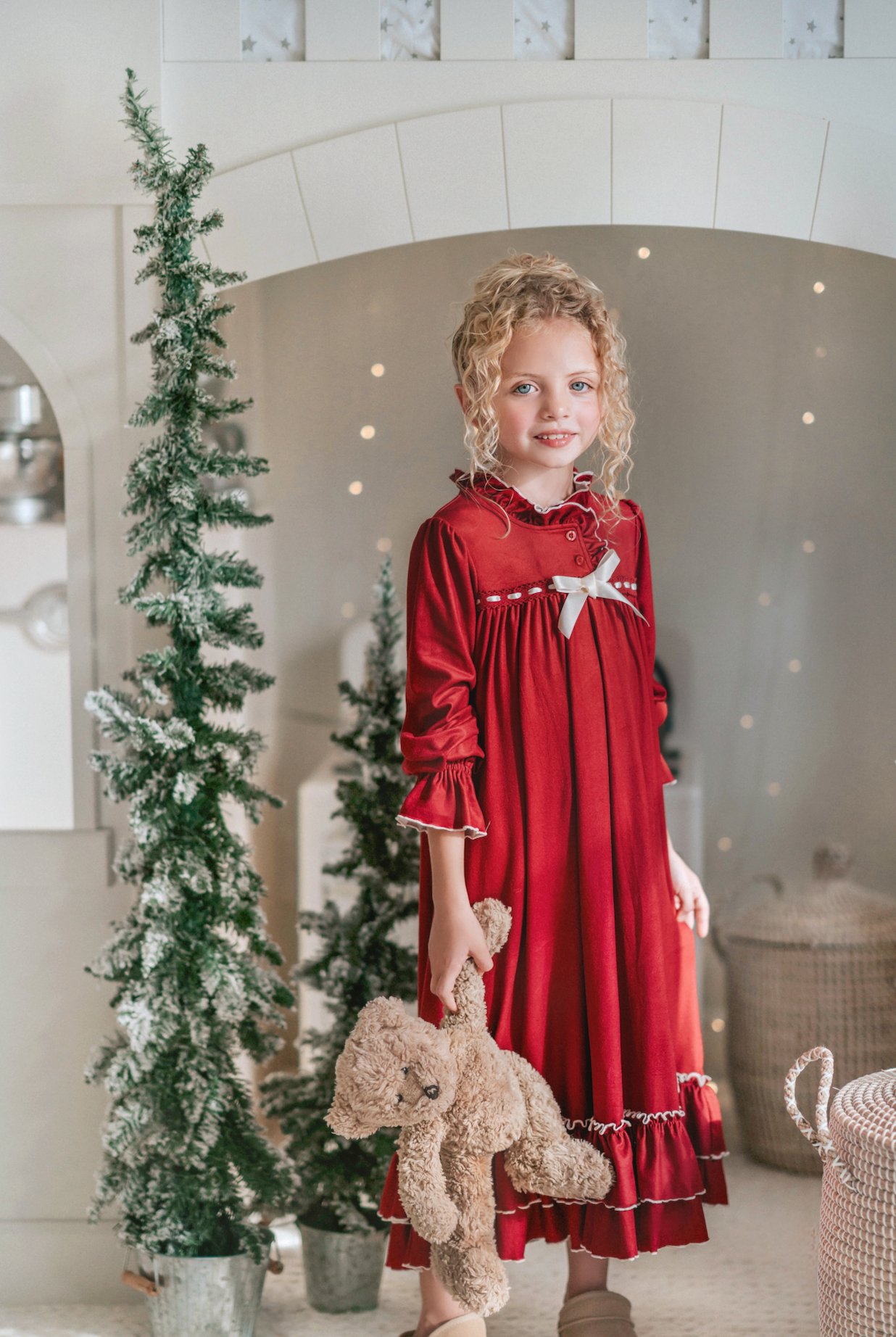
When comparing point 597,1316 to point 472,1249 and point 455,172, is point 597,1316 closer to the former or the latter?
point 472,1249

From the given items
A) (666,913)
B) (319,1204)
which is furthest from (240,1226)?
(666,913)

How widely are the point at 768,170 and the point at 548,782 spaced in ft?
3.58

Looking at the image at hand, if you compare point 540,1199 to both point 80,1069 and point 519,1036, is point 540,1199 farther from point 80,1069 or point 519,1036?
point 80,1069

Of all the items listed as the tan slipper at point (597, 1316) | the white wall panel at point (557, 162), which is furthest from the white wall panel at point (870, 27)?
the tan slipper at point (597, 1316)

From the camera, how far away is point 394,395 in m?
2.56

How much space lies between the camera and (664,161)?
1.87 m

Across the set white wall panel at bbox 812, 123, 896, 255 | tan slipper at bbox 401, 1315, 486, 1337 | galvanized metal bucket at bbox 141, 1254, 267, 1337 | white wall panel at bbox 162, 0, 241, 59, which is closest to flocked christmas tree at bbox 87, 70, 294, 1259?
galvanized metal bucket at bbox 141, 1254, 267, 1337

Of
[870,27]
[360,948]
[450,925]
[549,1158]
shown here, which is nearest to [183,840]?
[360,948]

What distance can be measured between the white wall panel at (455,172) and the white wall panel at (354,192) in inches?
0.9

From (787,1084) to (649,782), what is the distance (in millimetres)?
443

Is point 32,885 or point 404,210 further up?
point 404,210

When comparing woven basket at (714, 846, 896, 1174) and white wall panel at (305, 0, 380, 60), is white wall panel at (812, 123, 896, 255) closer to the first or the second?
white wall panel at (305, 0, 380, 60)

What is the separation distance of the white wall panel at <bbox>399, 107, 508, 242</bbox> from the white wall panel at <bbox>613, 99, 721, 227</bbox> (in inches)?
7.7

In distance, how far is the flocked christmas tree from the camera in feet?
5.55
